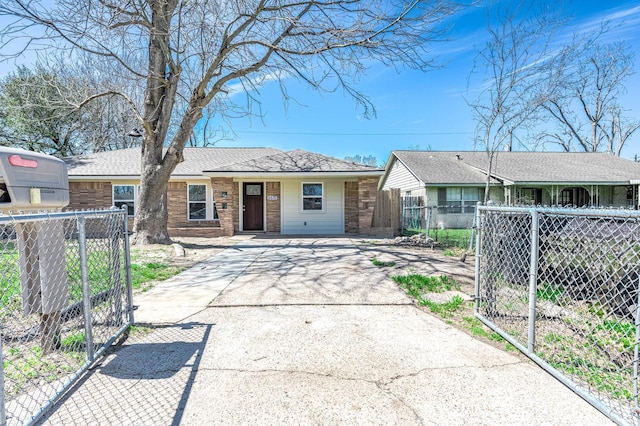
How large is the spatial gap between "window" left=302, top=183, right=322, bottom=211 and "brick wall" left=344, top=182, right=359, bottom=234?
1.09 meters

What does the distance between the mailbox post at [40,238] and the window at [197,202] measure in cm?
1128

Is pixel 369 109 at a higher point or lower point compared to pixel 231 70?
lower

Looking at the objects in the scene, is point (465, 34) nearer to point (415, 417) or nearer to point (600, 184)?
point (415, 417)

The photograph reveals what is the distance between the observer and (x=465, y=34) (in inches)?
343

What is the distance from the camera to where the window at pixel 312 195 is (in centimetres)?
1355

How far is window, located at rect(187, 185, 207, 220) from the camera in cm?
1395

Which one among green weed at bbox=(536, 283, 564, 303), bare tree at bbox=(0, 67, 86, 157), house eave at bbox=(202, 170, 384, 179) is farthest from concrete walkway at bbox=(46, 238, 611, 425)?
bare tree at bbox=(0, 67, 86, 157)

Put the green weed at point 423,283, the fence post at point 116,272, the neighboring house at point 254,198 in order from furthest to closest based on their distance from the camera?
the neighboring house at point 254,198
the green weed at point 423,283
the fence post at point 116,272

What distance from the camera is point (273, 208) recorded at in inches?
540

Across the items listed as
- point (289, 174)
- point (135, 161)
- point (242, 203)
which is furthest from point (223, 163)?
point (289, 174)

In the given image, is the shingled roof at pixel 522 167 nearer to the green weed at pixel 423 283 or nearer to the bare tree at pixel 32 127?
the green weed at pixel 423 283

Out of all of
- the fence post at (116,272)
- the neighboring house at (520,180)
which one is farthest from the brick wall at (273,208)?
the fence post at (116,272)

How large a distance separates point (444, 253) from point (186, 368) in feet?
24.5

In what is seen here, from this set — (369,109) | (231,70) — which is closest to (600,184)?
(369,109)
